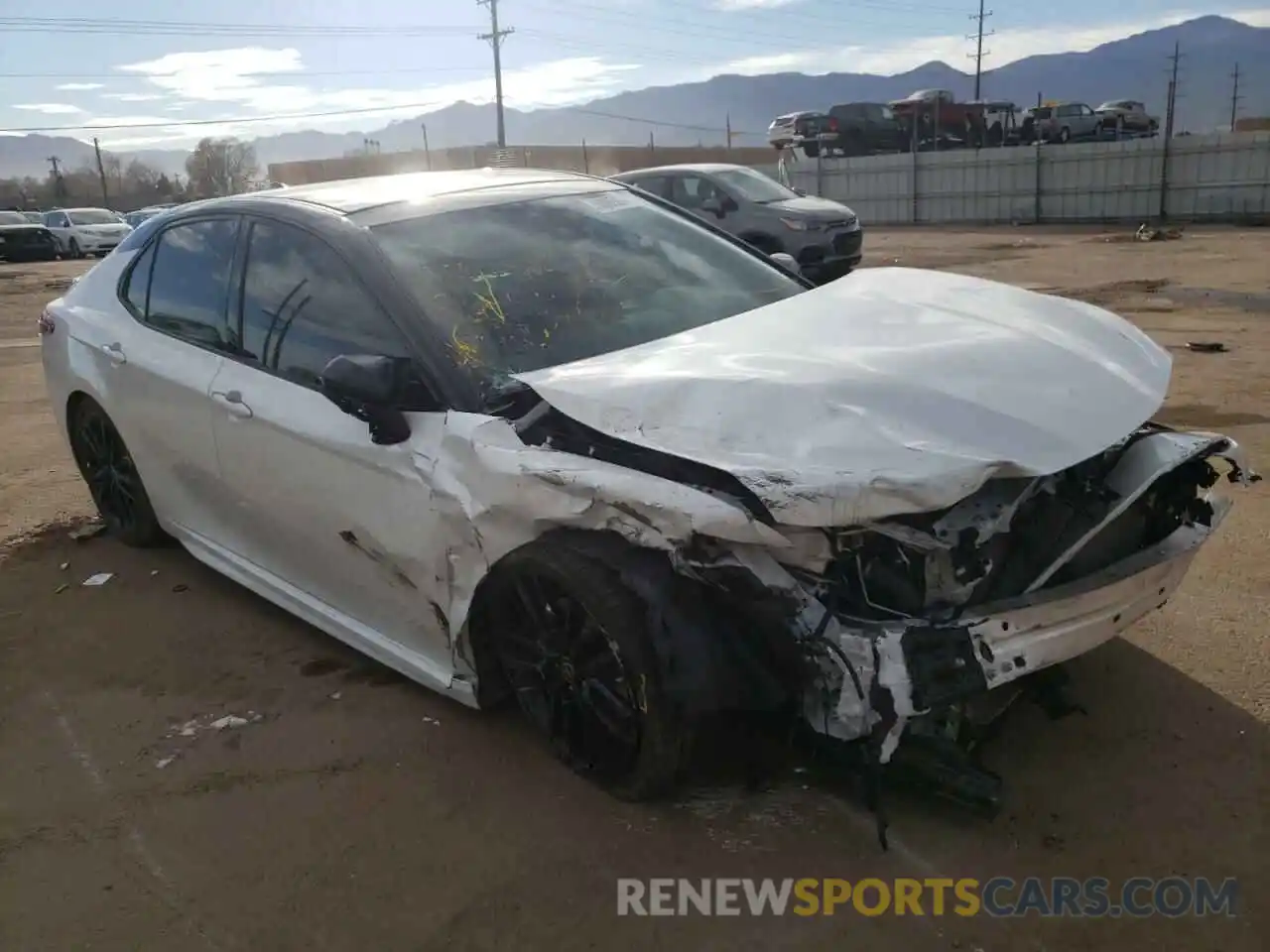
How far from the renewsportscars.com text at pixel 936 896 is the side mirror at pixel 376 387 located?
4.52 feet

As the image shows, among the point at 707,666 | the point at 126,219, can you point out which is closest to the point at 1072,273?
the point at 707,666

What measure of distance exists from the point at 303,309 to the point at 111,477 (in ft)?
6.46

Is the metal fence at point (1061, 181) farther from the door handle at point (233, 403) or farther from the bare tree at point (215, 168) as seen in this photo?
the bare tree at point (215, 168)

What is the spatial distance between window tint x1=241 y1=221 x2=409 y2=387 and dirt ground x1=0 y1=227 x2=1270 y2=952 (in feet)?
A: 3.62

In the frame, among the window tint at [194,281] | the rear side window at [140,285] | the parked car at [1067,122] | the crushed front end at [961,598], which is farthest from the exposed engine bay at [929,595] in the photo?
the parked car at [1067,122]

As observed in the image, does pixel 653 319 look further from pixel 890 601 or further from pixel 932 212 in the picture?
pixel 932 212

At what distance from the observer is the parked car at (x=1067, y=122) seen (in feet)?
99.1

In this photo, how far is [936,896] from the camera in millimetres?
2383

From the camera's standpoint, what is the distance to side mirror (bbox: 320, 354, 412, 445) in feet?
9.21

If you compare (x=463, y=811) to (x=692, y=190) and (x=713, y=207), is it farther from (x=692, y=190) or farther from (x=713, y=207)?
(x=692, y=190)

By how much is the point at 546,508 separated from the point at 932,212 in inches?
1071

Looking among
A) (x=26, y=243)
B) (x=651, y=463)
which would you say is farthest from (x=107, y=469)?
(x=26, y=243)

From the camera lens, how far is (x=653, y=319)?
331cm

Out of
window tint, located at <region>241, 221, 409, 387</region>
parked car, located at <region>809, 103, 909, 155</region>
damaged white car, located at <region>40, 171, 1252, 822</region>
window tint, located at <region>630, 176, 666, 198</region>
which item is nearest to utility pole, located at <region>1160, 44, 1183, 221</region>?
parked car, located at <region>809, 103, 909, 155</region>
